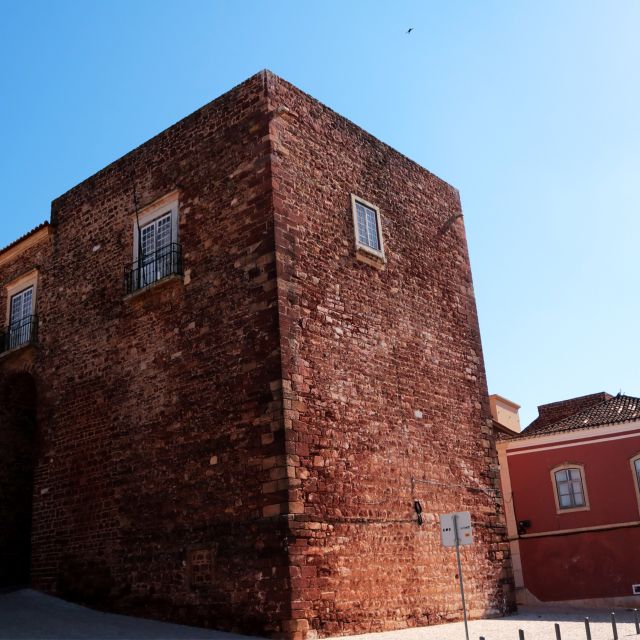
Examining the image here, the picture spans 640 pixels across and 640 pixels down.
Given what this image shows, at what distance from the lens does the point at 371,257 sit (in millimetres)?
14984

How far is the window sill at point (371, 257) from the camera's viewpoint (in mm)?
14739

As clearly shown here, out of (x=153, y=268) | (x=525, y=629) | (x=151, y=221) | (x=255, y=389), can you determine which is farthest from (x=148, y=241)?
(x=525, y=629)

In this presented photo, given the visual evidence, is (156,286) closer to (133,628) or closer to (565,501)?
(133,628)

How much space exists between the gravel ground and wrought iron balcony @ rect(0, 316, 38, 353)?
31.9ft

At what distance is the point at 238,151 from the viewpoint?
46.5ft

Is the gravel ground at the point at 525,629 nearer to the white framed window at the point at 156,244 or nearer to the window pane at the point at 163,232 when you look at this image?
the white framed window at the point at 156,244

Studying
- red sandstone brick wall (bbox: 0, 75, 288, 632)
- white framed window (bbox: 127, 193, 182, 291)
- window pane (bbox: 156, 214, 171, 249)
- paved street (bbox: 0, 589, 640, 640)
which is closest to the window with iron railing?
red sandstone brick wall (bbox: 0, 75, 288, 632)

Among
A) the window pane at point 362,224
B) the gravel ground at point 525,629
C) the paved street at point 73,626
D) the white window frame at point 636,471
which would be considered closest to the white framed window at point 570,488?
the white window frame at point 636,471

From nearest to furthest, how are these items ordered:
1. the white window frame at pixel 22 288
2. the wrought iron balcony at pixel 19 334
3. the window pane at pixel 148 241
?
the window pane at pixel 148 241 → the wrought iron balcony at pixel 19 334 → the white window frame at pixel 22 288

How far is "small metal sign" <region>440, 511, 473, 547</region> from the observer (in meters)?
11.0

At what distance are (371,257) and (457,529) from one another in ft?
18.9

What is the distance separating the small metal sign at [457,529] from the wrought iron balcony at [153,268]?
21.4 ft

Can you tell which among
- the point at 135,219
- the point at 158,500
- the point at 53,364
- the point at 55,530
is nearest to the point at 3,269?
the point at 53,364

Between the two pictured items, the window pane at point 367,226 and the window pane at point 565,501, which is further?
the window pane at point 565,501
